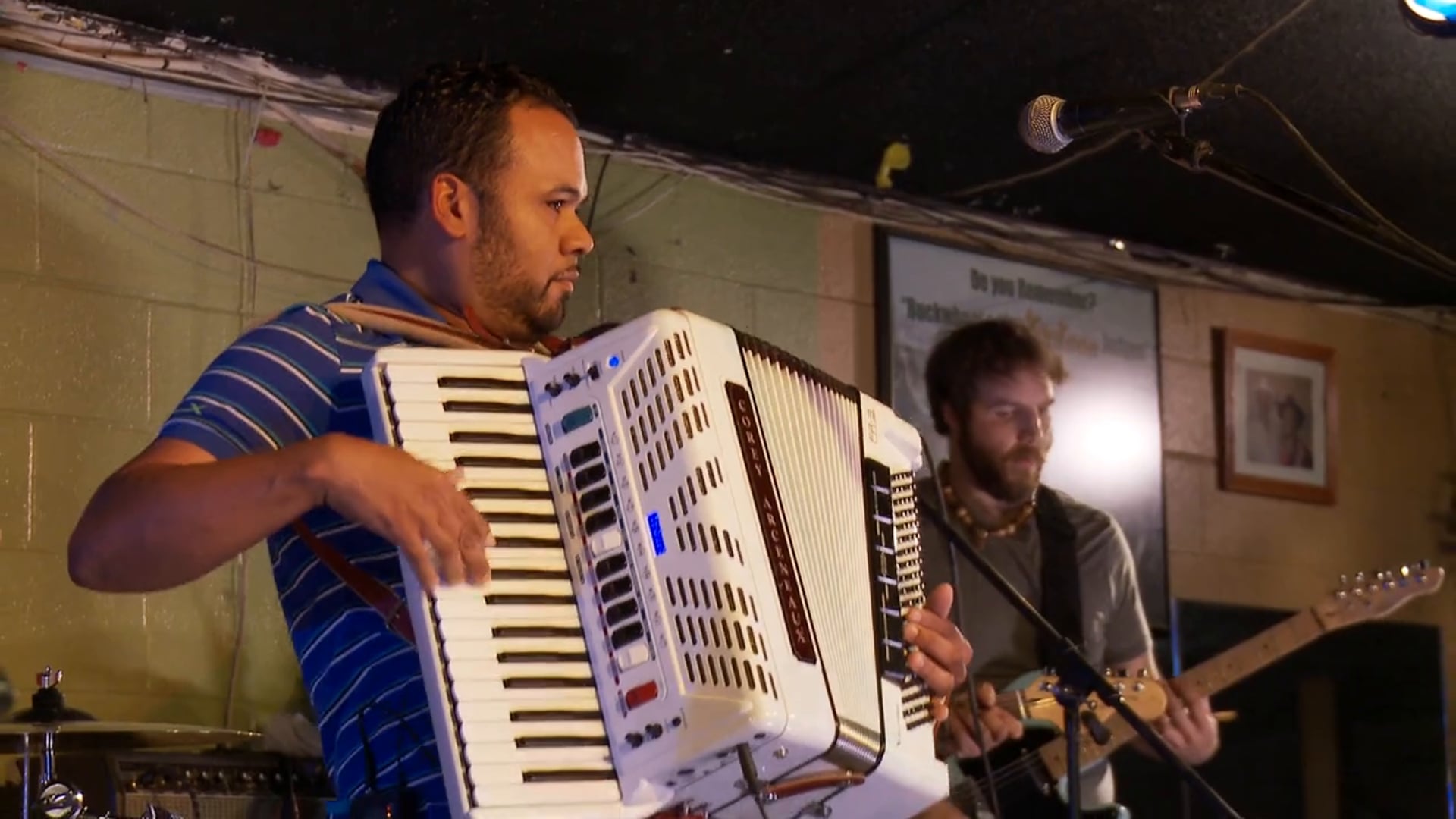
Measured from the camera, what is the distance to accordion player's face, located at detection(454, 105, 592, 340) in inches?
78.7

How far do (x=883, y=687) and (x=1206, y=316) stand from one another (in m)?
3.43

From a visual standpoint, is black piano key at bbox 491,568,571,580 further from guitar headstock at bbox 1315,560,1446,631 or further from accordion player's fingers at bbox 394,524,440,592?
guitar headstock at bbox 1315,560,1446,631

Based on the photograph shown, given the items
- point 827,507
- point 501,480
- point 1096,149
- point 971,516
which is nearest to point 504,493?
point 501,480

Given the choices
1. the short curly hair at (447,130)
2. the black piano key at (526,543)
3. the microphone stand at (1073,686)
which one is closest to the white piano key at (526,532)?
the black piano key at (526,543)

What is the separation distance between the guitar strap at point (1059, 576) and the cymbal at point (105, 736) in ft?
5.32

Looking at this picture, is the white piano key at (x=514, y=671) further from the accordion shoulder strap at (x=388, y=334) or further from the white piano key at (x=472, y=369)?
the white piano key at (x=472, y=369)

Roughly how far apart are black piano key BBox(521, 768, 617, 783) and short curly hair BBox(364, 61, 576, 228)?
0.74 metres

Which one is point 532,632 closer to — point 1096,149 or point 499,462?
point 499,462

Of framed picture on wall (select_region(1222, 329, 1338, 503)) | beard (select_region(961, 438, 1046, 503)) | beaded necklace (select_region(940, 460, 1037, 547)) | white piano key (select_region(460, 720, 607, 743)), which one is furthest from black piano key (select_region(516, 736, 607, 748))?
framed picture on wall (select_region(1222, 329, 1338, 503))

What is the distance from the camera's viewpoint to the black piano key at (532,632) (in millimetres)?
1598

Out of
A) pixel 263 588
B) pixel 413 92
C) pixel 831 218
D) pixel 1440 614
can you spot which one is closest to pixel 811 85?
pixel 831 218

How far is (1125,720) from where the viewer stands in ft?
10.4

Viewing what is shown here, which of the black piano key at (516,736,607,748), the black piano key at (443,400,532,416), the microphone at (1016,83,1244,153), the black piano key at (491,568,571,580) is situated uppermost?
the microphone at (1016,83,1244,153)

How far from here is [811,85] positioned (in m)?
3.83
